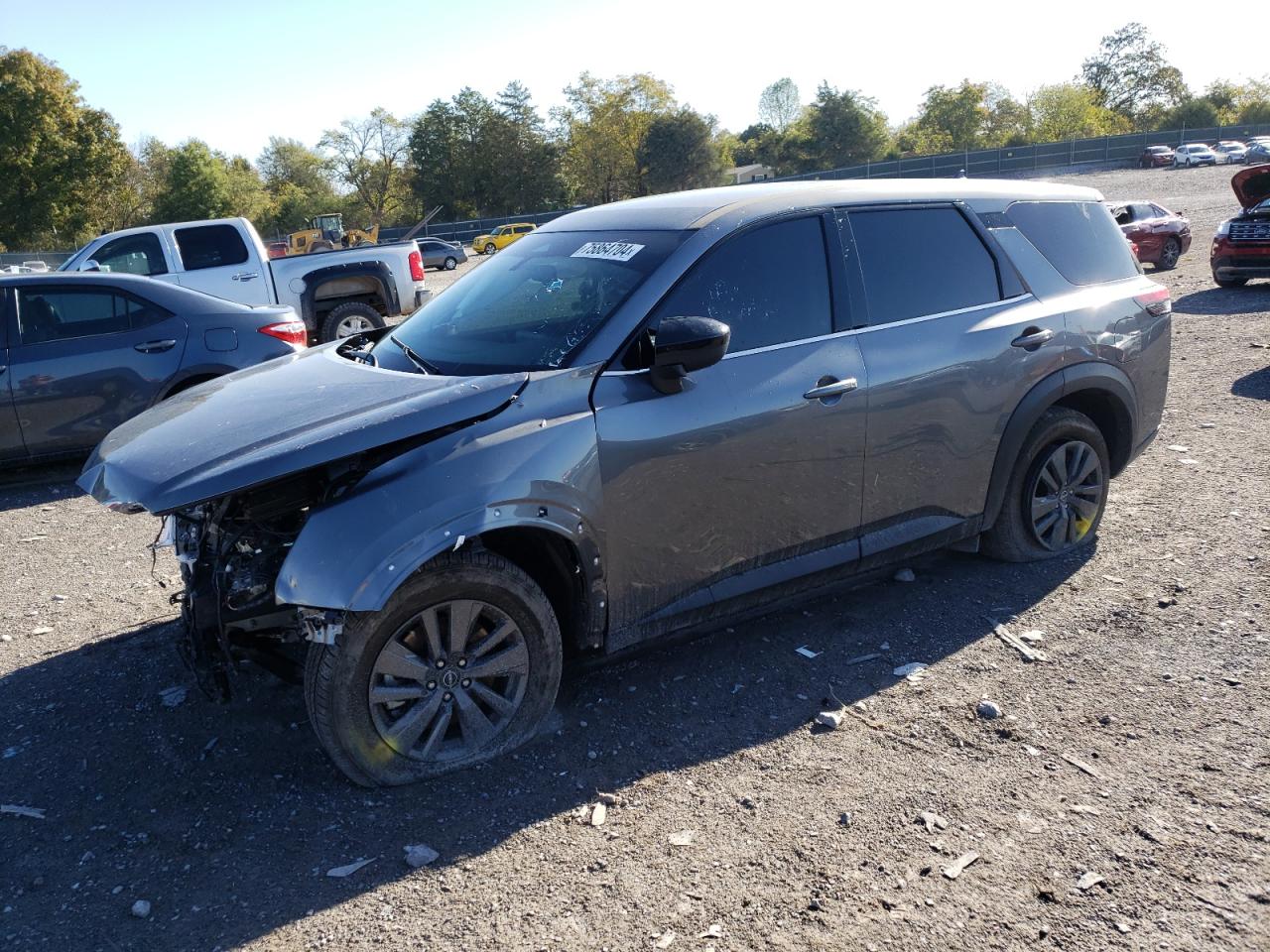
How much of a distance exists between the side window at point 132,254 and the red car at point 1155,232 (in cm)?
1738

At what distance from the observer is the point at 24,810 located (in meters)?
3.44

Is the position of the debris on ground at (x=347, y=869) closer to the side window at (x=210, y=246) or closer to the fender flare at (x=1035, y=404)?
the fender flare at (x=1035, y=404)

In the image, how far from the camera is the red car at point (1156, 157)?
60.0 metres

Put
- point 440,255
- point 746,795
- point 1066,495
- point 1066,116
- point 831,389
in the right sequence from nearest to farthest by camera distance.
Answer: point 746,795 → point 831,389 → point 1066,495 → point 440,255 → point 1066,116

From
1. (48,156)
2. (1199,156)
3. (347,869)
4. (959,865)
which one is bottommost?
(959,865)

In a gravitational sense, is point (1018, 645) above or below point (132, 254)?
below

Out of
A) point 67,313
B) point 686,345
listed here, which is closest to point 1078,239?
point 686,345

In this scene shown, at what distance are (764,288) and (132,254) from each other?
11.1 m

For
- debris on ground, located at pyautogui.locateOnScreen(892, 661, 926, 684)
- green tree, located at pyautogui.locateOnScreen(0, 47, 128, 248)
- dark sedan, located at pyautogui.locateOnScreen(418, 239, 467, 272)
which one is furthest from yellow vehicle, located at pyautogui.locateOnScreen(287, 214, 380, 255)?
debris on ground, located at pyautogui.locateOnScreen(892, 661, 926, 684)

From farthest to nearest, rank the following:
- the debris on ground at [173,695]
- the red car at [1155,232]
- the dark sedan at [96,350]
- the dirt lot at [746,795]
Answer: the red car at [1155,232] → the dark sedan at [96,350] → the debris on ground at [173,695] → the dirt lot at [746,795]

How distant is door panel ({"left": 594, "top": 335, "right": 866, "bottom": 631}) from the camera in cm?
366

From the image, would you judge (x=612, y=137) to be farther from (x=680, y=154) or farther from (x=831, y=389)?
(x=831, y=389)

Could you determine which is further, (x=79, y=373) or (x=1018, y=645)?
(x=79, y=373)

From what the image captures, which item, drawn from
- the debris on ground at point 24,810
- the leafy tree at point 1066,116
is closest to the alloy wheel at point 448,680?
the debris on ground at point 24,810
